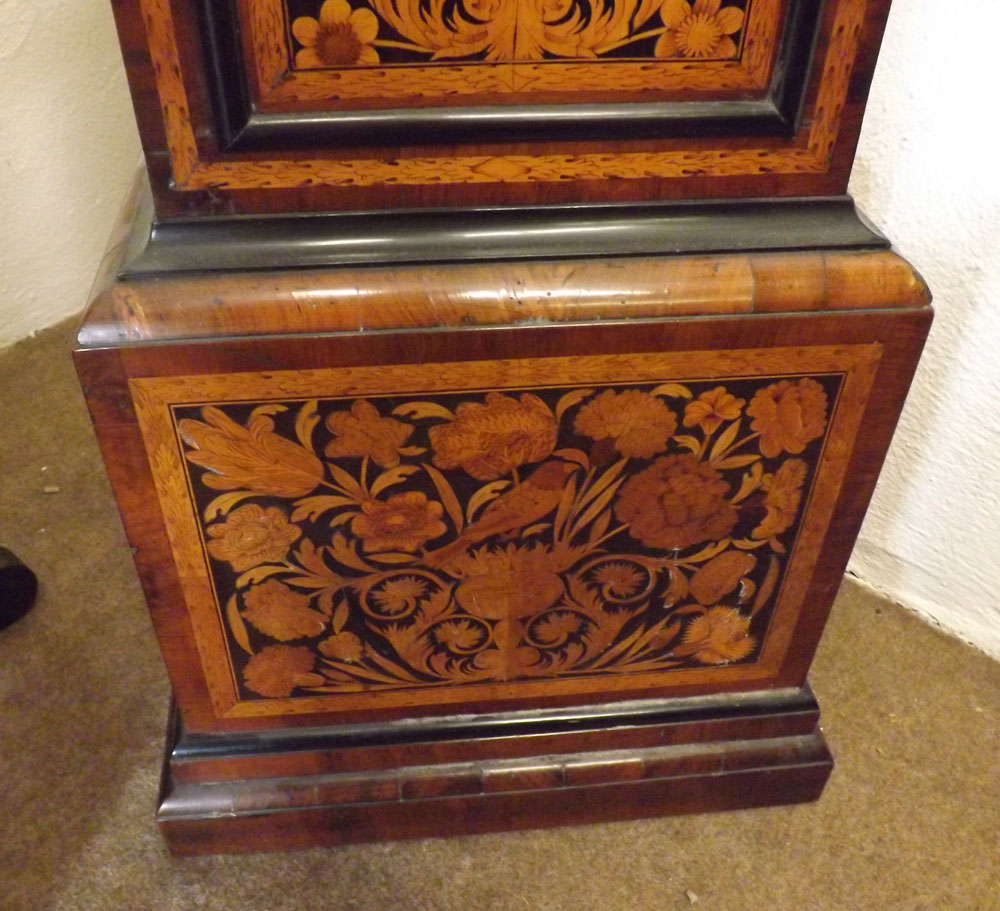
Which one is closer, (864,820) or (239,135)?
(239,135)

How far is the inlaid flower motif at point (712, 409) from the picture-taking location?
71 cm

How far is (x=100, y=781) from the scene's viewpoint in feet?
3.26

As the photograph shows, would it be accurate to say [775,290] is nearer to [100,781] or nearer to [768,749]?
[768,749]

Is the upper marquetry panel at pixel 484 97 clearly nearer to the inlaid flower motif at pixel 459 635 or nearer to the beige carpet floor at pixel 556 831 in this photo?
the inlaid flower motif at pixel 459 635

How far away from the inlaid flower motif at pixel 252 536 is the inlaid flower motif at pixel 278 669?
101 mm

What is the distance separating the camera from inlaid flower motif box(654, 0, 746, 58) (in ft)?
2.00

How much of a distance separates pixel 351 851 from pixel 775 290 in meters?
0.66

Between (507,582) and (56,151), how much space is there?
115cm

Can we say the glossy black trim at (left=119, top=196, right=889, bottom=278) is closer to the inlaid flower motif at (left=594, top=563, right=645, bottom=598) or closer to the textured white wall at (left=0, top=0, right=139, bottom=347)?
the inlaid flower motif at (left=594, top=563, right=645, bottom=598)

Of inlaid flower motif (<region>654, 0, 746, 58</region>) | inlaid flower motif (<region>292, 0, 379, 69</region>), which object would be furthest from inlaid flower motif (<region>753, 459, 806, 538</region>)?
inlaid flower motif (<region>292, 0, 379, 69</region>)

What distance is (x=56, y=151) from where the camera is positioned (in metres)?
1.52

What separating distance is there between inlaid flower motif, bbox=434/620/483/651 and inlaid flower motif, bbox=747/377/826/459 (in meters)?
0.29

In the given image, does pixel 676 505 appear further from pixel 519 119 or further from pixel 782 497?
pixel 519 119

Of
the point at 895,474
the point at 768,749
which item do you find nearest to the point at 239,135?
the point at 768,749
